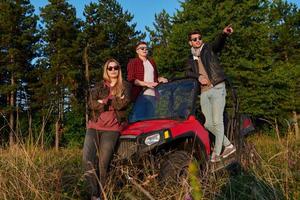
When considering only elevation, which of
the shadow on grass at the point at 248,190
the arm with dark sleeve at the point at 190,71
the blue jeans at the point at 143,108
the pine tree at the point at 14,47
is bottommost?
the shadow on grass at the point at 248,190

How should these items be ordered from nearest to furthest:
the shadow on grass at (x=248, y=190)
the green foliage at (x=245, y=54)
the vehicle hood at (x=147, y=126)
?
the shadow on grass at (x=248, y=190)
the vehicle hood at (x=147, y=126)
the green foliage at (x=245, y=54)

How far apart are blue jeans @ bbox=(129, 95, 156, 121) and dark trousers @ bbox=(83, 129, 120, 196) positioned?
986 millimetres

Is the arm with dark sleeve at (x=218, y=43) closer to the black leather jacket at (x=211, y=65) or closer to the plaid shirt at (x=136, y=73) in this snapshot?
the black leather jacket at (x=211, y=65)

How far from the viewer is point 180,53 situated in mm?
33062

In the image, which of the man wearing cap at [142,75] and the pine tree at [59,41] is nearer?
the man wearing cap at [142,75]

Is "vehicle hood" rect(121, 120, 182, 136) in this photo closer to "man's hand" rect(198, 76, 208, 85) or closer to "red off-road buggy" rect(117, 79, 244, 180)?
"red off-road buggy" rect(117, 79, 244, 180)

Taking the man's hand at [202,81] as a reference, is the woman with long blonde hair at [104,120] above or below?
below

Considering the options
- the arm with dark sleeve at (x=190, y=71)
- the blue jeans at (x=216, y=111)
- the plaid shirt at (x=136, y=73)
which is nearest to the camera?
the blue jeans at (x=216, y=111)

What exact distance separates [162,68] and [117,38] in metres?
10.8

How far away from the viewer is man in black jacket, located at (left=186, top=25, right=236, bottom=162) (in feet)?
19.2

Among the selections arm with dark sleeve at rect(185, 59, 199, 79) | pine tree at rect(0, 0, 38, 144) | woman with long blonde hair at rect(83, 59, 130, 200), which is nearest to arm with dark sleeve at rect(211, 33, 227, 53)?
arm with dark sleeve at rect(185, 59, 199, 79)

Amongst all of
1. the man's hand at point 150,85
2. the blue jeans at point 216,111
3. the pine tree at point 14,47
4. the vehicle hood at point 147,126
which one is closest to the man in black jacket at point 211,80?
the blue jeans at point 216,111

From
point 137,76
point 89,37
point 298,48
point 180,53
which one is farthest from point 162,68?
point 137,76

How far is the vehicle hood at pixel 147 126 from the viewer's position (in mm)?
5203
